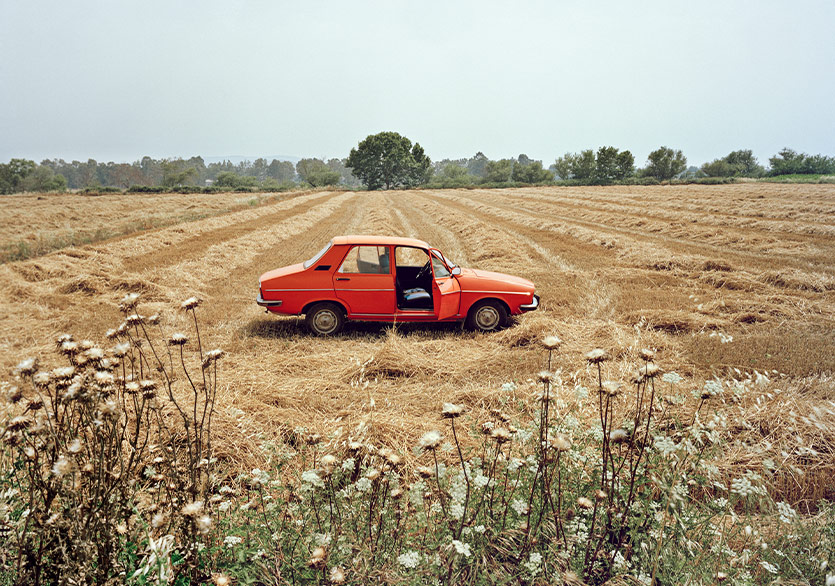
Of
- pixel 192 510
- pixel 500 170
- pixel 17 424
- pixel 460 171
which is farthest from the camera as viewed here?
pixel 460 171

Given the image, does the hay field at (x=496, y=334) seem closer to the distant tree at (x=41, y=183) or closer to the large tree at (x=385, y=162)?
the large tree at (x=385, y=162)

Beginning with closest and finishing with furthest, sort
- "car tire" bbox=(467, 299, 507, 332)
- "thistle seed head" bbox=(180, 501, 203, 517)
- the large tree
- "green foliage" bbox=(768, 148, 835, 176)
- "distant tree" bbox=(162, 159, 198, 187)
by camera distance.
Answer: "thistle seed head" bbox=(180, 501, 203, 517) < "car tire" bbox=(467, 299, 507, 332) < "green foliage" bbox=(768, 148, 835, 176) < "distant tree" bbox=(162, 159, 198, 187) < the large tree

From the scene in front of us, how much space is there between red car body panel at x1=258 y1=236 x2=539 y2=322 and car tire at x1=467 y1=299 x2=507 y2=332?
4.2 inches

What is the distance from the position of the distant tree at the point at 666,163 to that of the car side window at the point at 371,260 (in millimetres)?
82275

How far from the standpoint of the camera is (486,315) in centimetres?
729

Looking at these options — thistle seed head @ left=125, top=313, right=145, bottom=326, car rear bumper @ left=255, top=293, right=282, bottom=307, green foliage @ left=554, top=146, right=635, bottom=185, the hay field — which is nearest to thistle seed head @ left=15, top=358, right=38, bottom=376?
thistle seed head @ left=125, top=313, right=145, bottom=326

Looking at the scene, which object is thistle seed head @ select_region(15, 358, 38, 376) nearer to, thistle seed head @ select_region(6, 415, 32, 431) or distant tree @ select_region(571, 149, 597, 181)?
thistle seed head @ select_region(6, 415, 32, 431)

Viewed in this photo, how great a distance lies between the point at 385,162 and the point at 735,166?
6907 centimetres

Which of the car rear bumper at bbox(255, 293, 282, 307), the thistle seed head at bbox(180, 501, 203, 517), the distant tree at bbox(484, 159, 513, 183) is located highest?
the distant tree at bbox(484, 159, 513, 183)

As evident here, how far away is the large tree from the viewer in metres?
94.9

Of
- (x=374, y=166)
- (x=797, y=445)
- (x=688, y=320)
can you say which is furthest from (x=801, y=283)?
(x=374, y=166)

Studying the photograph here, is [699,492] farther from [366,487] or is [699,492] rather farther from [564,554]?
[366,487]

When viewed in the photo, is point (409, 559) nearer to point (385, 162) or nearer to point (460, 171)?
point (385, 162)

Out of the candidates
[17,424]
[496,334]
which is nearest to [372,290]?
[496,334]
